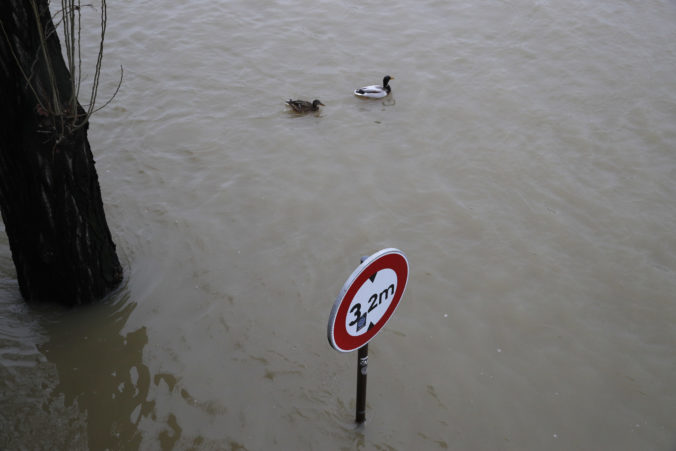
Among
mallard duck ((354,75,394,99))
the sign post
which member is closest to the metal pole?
the sign post

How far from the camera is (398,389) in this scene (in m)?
4.89

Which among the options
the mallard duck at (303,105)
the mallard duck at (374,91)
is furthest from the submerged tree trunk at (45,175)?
the mallard duck at (374,91)

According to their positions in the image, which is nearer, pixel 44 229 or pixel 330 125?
pixel 44 229

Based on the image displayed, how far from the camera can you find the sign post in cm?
334

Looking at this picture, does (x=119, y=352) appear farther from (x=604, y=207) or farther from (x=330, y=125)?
(x=604, y=207)

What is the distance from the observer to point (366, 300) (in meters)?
3.54

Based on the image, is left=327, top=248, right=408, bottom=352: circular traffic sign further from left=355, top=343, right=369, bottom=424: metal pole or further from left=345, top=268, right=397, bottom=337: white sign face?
left=355, top=343, right=369, bottom=424: metal pole

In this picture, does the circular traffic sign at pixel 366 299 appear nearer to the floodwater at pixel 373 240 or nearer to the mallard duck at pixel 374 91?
the floodwater at pixel 373 240

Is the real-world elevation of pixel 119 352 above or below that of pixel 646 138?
below

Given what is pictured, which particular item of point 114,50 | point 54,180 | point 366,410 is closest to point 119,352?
point 54,180

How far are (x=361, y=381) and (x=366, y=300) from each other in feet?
2.89

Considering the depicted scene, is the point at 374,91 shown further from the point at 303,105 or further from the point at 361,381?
the point at 361,381

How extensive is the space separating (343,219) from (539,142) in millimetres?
3418

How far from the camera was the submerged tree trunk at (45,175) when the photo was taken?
4148 mm
